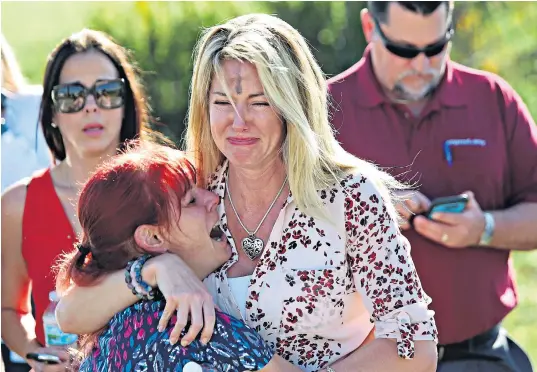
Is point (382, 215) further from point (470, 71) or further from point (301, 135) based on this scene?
point (470, 71)

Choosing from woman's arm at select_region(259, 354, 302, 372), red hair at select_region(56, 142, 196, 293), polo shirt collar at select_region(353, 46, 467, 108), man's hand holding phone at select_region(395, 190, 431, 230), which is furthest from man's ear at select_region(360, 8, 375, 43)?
woman's arm at select_region(259, 354, 302, 372)

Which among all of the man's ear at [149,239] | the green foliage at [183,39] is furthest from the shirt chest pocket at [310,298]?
the green foliage at [183,39]

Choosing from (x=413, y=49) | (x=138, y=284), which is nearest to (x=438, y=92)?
(x=413, y=49)

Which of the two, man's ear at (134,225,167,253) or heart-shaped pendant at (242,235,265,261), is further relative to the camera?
heart-shaped pendant at (242,235,265,261)

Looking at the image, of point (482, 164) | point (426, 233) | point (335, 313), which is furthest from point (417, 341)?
point (482, 164)

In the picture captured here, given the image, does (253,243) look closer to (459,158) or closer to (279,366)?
(279,366)

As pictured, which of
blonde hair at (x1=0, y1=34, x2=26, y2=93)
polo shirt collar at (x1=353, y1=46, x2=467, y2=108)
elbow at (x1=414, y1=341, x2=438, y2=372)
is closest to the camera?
elbow at (x1=414, y1=341, x2=438, y2=372)

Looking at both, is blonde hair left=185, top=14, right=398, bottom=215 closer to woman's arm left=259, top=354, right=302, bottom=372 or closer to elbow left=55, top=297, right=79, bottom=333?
woman's arm left=259, top=354, right=302, bottom=372

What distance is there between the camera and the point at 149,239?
2.66 meters

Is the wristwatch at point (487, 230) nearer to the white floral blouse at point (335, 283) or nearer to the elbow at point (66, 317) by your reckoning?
the white floral blouse at point (335, 283)

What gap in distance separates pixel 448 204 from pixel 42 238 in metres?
1.50

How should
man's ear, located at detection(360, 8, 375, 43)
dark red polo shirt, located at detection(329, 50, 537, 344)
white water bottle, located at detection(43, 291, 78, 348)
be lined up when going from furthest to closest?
man's ear, located at detection(360, 8, 375, 43) < dark red polo shirt, located at detection(329, 50, 537, 344) < white water bottle, located at detection(43, 291, 78, 348)

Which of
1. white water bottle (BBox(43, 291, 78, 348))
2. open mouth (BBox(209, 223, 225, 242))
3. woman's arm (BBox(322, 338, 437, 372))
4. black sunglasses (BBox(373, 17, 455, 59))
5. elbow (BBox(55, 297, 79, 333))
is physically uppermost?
black sunglasses (BBox(373, 17, 455, 59))

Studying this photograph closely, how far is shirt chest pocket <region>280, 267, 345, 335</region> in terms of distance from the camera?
2.66 metres
